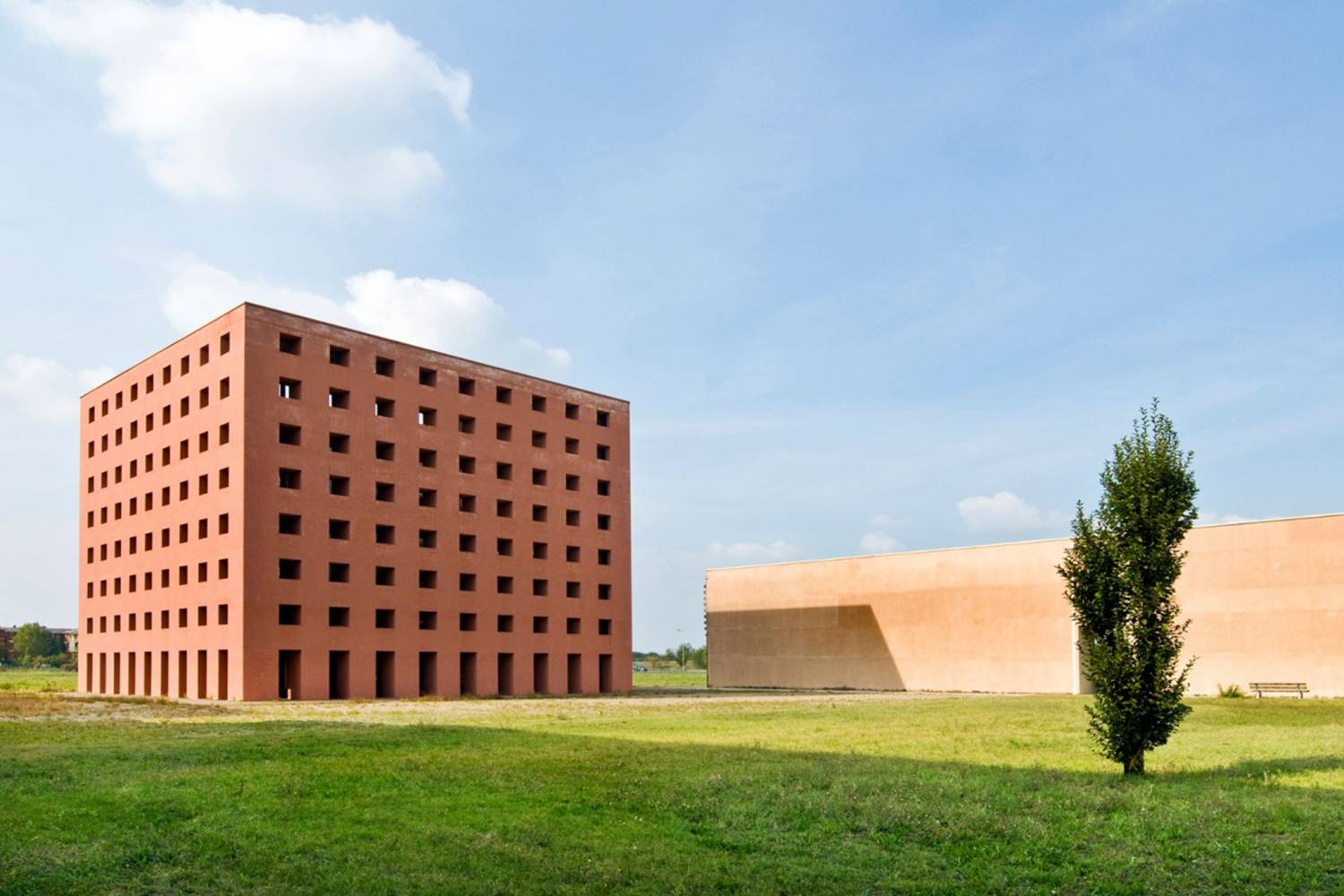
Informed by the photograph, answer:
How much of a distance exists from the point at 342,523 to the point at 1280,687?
45124 millimetres

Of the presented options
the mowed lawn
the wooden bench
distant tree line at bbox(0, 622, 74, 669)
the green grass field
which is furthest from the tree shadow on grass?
distant tree line at bbox(0, 622, 74, 669)

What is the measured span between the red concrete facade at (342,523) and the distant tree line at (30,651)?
382 ft

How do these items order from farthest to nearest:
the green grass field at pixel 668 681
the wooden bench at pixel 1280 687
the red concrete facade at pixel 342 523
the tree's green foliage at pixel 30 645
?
1. the tree's green foliage at pixel 30 645
2. the green grass field at pixel 668 681
3. the red concrete facade at pixel 342 523
4. the wooden bench at pixel 1280 687

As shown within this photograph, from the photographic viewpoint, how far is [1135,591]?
67.6 feet

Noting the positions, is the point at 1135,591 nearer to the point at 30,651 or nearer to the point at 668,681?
the point at 668,681

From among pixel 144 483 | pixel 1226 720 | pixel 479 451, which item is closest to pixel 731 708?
pixel 1226 720

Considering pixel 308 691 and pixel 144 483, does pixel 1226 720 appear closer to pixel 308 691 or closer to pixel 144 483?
pixel 308 691

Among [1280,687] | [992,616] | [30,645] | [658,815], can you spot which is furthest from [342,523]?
[30,645]

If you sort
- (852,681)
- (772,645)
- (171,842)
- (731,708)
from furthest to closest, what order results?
(772,645) < (852,681) < (731,708) < (171,842)

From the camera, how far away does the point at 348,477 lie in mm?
58281

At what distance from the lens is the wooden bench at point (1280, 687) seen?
5166 centimetres

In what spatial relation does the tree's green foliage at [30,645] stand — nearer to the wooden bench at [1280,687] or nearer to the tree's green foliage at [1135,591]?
the wooden bench at [1280,687]

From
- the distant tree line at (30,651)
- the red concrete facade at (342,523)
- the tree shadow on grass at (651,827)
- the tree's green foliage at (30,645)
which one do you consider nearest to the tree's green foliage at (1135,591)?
the tree shadow on grass at (651,827)

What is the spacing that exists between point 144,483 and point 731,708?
38.3m
